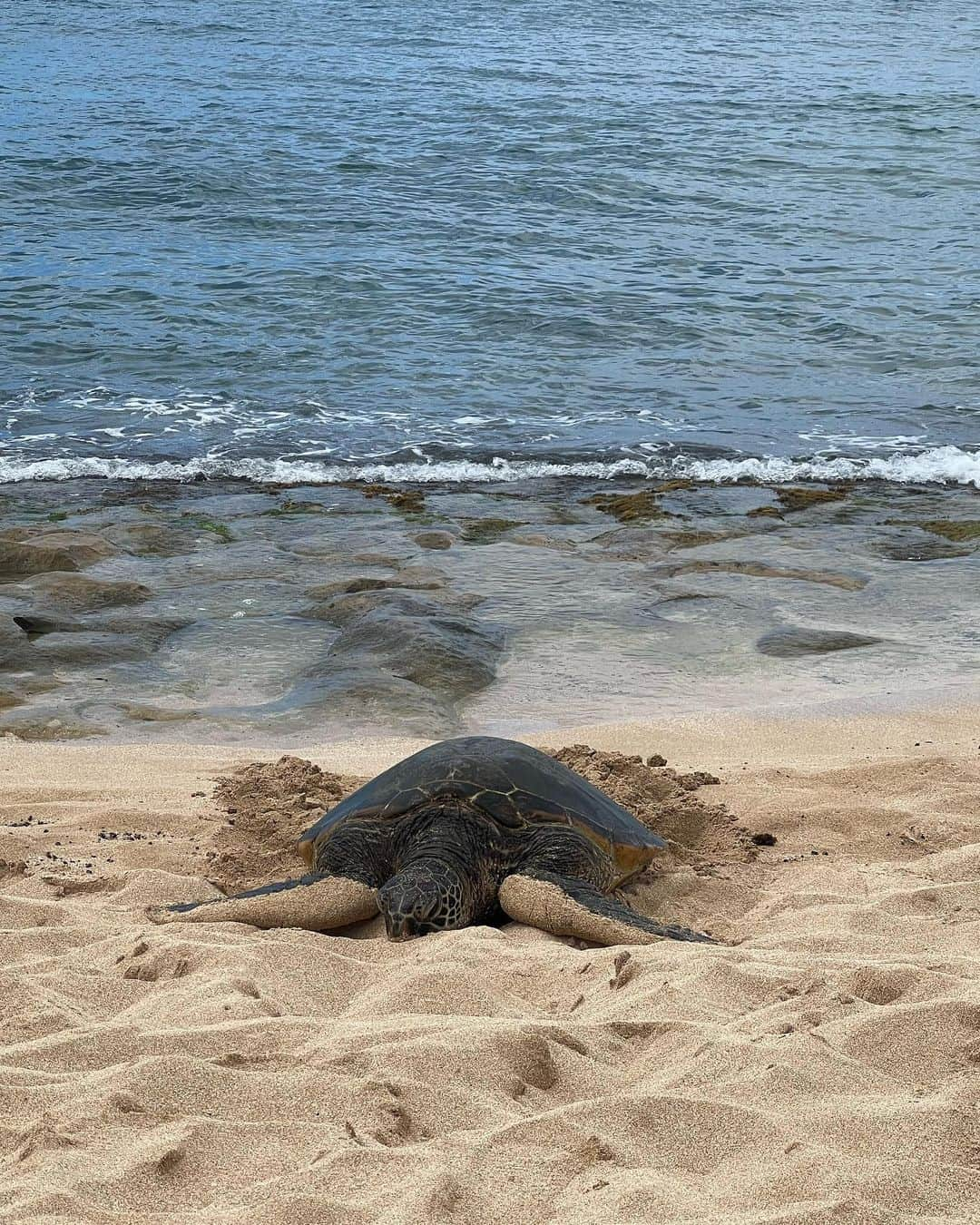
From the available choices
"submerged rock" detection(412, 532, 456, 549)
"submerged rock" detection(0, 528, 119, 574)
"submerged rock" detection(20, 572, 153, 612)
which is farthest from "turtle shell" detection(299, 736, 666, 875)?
"submerged rock" detection(412, 532, 456, 549)

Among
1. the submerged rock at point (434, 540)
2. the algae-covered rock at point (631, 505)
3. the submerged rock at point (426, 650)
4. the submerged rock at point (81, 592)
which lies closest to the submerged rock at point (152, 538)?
the submerged rock at point (81, 592)

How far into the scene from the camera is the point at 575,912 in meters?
3.37


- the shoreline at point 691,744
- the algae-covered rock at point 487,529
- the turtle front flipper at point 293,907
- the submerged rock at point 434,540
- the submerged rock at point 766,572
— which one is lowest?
the algae-covered rock at point 487,529

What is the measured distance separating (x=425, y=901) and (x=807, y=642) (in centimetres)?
361

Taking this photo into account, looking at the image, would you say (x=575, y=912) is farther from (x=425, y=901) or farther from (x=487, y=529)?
(x=487, y=529)

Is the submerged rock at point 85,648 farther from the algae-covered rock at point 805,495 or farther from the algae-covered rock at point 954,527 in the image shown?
the algae-covered rock at point 954,527

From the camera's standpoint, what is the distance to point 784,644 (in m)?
6.42

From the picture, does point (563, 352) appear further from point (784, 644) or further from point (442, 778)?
point (442, 778)

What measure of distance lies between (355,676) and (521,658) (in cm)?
93

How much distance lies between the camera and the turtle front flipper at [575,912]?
331cm

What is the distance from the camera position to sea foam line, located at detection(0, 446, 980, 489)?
33.2 feet

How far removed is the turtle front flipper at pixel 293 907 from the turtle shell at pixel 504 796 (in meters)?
0.34

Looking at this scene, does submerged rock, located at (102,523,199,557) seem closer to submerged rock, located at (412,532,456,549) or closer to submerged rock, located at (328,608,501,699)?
submerged rock, located at (412,532,456,549)

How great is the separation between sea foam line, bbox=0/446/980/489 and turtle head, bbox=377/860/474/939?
22.5 ft
